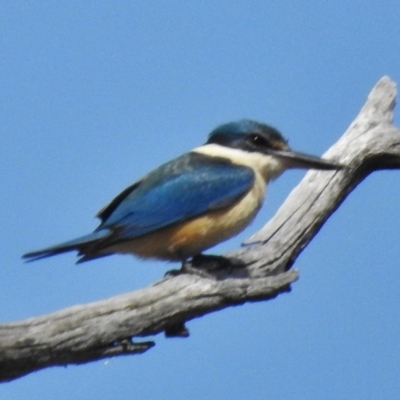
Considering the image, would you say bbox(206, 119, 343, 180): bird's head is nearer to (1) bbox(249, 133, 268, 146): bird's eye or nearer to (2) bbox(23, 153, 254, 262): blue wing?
(1) bbox(249, 133, 268, 146): bird's eye

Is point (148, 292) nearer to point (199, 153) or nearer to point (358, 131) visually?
point (199, 153)

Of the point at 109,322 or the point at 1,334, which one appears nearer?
the point at 1,334

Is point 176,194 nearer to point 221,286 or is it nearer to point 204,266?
point 204,266

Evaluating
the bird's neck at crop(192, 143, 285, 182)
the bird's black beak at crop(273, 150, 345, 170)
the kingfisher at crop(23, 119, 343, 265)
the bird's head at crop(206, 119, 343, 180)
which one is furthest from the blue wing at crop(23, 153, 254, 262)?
the bird's black beak at crop(273, 150, 345, 170)

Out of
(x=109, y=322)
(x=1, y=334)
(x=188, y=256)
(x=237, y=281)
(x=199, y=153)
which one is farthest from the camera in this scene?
(x=199, y=153)

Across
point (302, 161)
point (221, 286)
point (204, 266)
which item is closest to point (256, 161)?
point (302, 161)

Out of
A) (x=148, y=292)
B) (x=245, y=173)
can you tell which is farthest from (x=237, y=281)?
(x=245, y=173)
